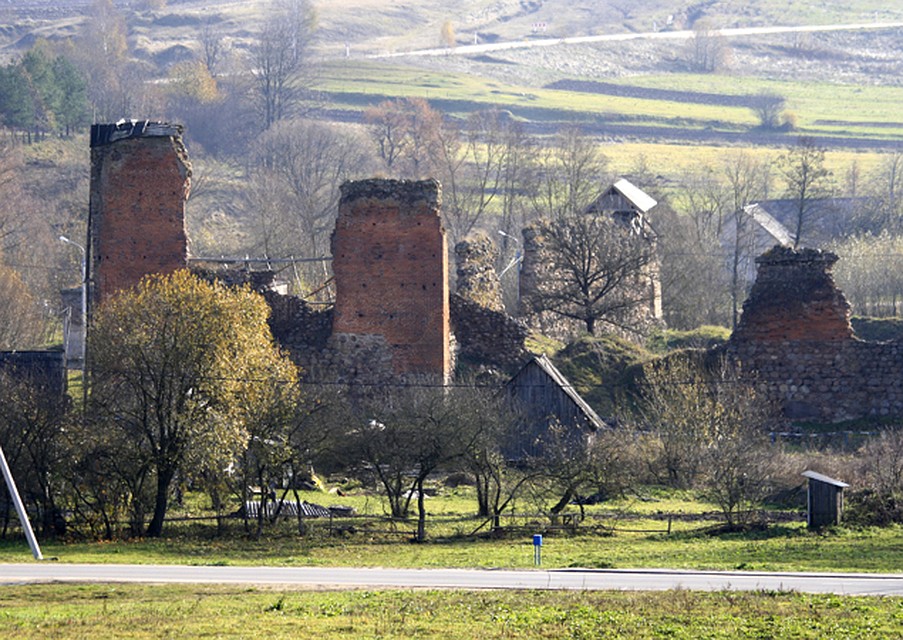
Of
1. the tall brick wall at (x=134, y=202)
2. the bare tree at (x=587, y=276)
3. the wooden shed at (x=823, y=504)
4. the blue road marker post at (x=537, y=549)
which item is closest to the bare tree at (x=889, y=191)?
the bare tree at (x=587, y=276)

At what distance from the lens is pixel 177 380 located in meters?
30.5

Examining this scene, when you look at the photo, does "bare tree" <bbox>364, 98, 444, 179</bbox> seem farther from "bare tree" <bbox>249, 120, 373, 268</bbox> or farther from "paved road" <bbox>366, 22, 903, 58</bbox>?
"paved road" <bbox>366, 22, 903, 58</bbox>

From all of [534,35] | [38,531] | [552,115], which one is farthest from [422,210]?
[534,35]

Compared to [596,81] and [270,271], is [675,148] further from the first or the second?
[270,271]

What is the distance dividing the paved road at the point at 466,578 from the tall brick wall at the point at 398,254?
1301cm

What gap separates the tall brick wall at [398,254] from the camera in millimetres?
37969

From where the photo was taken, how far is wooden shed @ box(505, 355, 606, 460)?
1384 inches

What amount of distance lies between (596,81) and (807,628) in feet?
367

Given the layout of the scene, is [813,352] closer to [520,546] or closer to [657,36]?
[520,546]

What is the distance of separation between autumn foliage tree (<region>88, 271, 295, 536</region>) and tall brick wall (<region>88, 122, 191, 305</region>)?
242 inches

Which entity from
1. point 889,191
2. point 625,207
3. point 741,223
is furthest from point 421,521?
point 889,191

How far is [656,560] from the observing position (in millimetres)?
25531

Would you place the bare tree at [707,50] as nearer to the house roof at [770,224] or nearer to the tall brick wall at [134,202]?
the house roof at [770,224]

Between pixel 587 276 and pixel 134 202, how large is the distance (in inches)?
522
